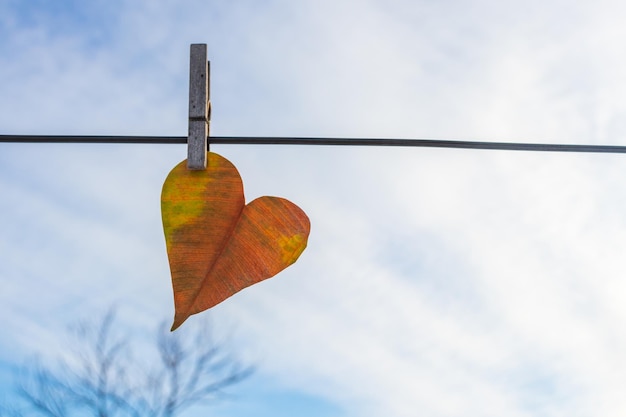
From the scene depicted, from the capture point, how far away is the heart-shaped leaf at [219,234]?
5.58ft

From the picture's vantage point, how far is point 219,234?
1.75 meters

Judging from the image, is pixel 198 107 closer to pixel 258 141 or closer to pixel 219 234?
pixel 258 141

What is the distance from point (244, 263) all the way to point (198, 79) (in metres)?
0.59

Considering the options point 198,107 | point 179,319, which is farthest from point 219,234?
point 198,107

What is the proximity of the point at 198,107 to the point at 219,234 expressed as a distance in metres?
0.40

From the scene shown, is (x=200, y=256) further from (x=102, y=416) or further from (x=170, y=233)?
(x=102, y=416)

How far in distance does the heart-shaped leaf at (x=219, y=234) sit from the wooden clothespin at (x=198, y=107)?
0.18 ft

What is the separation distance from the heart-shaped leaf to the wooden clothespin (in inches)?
2.1

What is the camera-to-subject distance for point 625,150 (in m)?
1.95

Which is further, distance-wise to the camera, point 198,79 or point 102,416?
point 102,416

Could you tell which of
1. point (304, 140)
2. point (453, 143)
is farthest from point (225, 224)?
point (453, 143)

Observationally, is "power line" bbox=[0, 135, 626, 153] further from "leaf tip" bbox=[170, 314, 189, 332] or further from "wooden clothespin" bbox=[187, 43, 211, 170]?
"leaf tip" bbox=[170, 314, 189, 332]

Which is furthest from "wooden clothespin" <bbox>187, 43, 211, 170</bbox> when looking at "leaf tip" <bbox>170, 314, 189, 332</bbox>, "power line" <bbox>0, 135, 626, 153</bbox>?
"leaf tip" <bbox>170, 314, 189, 332</bbox>

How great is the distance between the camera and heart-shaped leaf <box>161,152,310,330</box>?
67.0 inches
